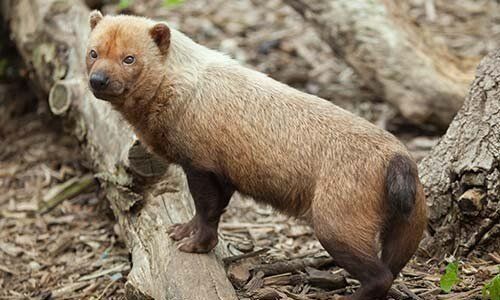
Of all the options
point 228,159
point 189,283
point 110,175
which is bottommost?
point 110,175

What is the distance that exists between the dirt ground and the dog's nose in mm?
1576

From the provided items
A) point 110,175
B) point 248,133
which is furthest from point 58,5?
point 248,133

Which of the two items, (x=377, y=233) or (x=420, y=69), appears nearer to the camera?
(x=377, y=233)

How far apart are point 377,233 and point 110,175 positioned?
2.49 metres

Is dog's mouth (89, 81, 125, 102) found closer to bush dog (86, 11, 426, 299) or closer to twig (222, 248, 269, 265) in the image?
bush dog (86, 11, 426, 299)

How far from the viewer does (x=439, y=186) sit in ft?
18.1

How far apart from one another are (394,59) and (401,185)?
3762mm

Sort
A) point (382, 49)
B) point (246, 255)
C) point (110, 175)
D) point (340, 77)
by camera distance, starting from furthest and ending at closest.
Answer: point (340, 77), point (382, 49), point (110, 175), point (246, 255)

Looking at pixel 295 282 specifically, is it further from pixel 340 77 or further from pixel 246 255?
pixel 340 77

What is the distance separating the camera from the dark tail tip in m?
4.57

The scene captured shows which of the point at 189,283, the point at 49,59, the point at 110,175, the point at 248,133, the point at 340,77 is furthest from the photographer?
the point at 340,77

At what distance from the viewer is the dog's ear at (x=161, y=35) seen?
5172 millimetres

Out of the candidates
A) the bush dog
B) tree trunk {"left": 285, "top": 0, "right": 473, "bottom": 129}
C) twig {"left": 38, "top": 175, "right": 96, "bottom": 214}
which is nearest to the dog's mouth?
the bush dog

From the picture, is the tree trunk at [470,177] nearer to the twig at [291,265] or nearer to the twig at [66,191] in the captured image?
the twig at [291,265]
